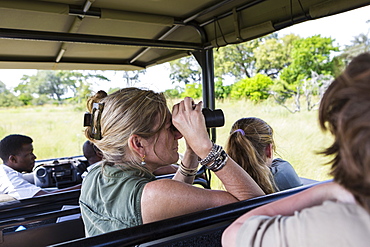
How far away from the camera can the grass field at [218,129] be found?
682cm

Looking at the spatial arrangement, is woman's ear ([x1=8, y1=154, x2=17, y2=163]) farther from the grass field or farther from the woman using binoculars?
the grass field

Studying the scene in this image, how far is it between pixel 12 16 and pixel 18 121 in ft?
32.7

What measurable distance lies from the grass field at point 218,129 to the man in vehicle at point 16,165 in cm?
390

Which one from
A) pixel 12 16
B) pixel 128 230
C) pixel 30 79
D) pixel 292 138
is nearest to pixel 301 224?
pixel 128 230

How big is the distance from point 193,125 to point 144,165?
0.22 metres

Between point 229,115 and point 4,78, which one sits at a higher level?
point 4,78

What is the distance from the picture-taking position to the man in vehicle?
2.35 metres

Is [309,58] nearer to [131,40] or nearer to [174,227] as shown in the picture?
[131,40]

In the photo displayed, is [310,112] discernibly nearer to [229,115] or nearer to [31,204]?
[229,115]

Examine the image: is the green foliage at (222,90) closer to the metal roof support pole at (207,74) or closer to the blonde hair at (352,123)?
the metal roof support pole at (207,74)

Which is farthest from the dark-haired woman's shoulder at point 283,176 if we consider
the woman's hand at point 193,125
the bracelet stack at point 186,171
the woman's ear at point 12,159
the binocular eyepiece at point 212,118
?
the woman's ear at point 12,159

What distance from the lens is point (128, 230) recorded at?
2.53 feet

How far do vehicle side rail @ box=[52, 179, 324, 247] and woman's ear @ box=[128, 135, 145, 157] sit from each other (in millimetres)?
323

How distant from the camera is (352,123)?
1.45ft
